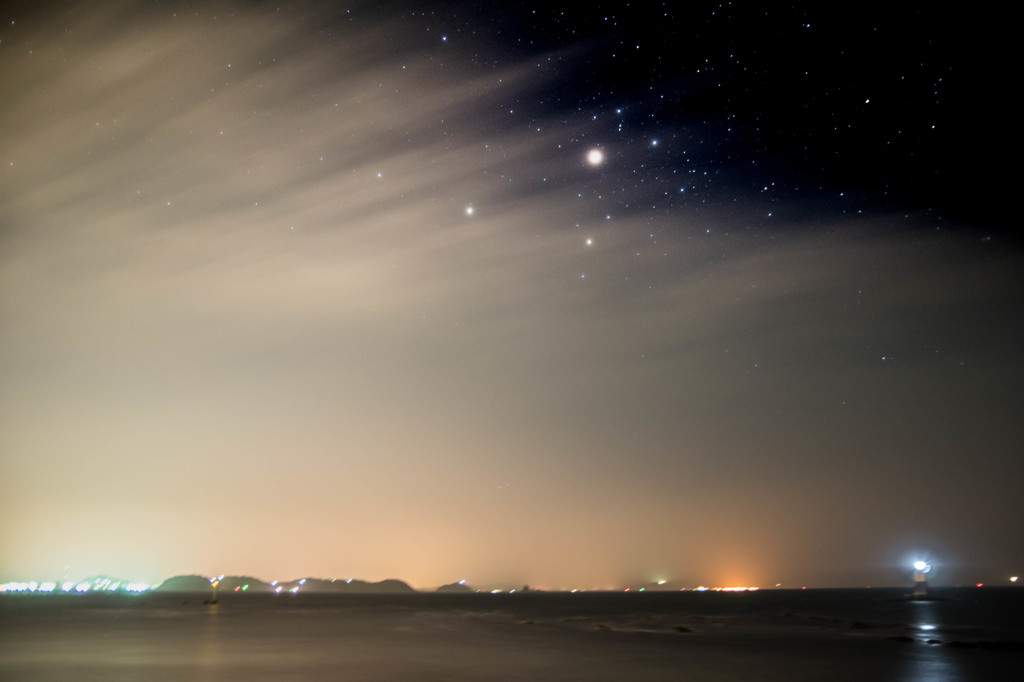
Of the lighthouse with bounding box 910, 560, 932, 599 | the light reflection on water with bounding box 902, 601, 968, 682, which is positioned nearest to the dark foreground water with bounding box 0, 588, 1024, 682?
the light reflection on water with bounding box 902, 601, 968, 682

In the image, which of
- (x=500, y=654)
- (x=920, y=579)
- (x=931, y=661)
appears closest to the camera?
(x=931, y=661)

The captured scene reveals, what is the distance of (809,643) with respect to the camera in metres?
37.4

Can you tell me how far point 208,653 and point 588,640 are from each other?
18.0 metres

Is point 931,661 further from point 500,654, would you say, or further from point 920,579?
point 920,579

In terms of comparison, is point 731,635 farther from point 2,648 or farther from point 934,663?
point 2,648

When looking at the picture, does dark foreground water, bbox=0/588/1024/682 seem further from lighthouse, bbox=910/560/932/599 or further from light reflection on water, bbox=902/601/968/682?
lighthouse, bbox=910/560/932/599

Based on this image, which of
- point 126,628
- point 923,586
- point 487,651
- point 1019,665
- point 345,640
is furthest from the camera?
point 923,586

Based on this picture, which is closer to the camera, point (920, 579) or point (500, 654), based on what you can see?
point (500, 654)

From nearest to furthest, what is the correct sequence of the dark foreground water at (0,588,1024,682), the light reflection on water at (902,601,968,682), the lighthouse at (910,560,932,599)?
the dark foreground water at (0,588,1024,682) < the light reflection on water at (902,601,968,682) < the lighthouse at (910,560,932,599)

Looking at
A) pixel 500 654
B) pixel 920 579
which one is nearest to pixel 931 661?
pixel 500 654

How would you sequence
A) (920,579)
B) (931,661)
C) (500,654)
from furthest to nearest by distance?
(920,579) < (500,654) < (931,661)

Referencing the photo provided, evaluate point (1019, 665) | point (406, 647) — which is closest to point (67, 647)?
point (406, 647)

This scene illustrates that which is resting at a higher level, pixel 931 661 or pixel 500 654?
pixel 500 654

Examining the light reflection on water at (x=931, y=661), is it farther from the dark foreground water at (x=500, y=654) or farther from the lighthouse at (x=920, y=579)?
the lighthouse at (x=920, y=579)
